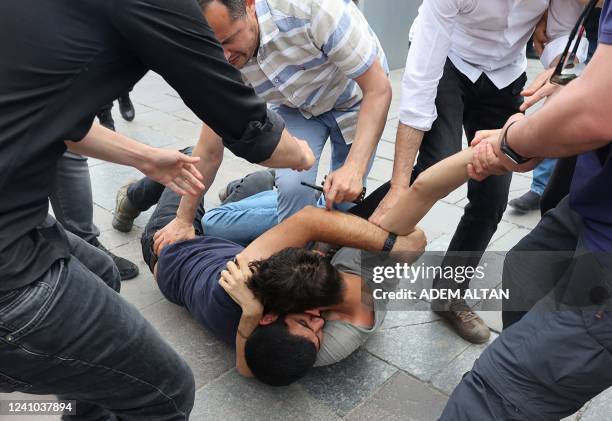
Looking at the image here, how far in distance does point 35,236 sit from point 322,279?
1142 mm

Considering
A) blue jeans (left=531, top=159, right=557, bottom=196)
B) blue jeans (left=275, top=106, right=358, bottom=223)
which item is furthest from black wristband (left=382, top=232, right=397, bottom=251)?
blue jeans (left=531, top=159, right=557, bottom=196)

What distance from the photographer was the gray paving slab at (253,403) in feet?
7.11

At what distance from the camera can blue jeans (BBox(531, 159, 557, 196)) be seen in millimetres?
3727

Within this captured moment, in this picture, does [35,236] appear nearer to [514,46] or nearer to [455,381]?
[455,381]

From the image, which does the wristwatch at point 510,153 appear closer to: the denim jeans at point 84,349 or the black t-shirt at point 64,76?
the black t-shirt at point 64,76

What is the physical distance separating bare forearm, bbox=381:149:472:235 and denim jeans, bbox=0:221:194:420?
1083mm

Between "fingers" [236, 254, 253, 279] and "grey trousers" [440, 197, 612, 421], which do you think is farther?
"fingers" [236, 254, 253, 279]

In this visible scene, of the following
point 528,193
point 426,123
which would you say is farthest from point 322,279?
point 528,193

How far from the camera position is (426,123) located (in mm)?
2365

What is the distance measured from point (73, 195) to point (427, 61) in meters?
1.79

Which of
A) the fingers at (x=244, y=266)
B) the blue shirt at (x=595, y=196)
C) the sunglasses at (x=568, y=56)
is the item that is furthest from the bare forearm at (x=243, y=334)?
the sunglasses at (x=568, y=56)

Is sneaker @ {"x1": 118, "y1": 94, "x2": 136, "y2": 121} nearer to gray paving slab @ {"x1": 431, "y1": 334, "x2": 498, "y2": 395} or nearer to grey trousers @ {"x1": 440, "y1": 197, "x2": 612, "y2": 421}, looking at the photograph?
gray paving slab @ {"x1": 431, "y1": 334, "x2": 498, "y2": 395}

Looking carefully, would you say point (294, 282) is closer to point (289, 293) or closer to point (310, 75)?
point (289, 293)

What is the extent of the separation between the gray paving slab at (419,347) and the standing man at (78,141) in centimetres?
109
